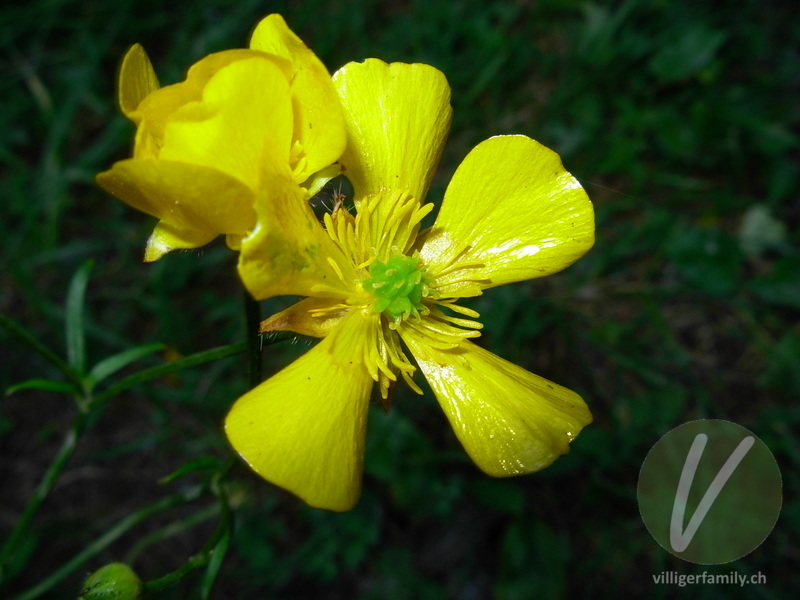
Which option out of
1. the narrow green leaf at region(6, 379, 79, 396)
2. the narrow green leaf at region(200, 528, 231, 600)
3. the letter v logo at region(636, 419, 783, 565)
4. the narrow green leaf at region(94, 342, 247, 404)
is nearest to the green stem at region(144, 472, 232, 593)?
the narrow green leaf at region(200, 528, 231, 600)

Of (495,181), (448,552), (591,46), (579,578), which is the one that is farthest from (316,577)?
(591,46)

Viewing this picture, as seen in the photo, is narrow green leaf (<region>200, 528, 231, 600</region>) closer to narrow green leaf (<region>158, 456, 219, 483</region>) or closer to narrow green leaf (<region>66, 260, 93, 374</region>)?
narrow green leaf (<region>158, 456, 219, 483</region>)

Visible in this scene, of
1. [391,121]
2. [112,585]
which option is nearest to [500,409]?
[391,121]

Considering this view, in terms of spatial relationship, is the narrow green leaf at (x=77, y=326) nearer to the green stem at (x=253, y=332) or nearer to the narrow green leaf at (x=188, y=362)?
the narrow green leaf at (x=188, y=362)

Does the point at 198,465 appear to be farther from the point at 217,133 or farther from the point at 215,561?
the point at 217,133

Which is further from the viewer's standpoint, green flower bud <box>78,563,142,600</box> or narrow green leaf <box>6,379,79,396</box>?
narrow green leaf <box>6,379,79,396</box>

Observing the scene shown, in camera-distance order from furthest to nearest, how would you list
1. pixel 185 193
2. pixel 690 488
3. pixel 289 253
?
pixel 690 488 < pixel 289 253 < pixel 185 193

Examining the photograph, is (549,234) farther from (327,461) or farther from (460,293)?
(327,461)
